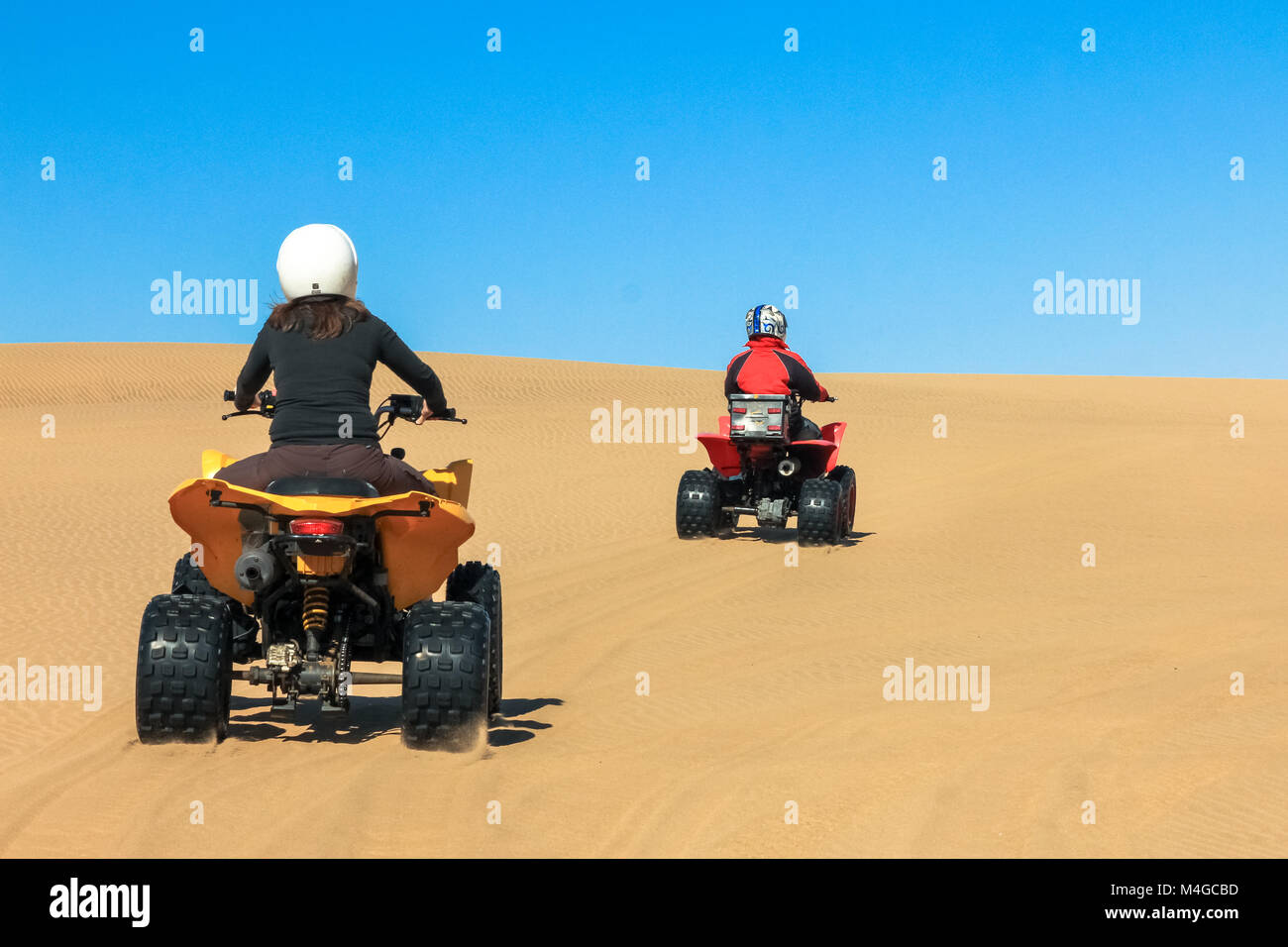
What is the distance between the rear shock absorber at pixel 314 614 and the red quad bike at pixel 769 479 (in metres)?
9.59

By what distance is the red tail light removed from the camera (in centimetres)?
570

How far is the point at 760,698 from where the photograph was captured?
26.1 ft

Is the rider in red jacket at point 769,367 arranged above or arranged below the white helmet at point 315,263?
above

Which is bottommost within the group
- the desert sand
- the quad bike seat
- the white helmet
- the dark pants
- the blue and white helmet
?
the desert sand

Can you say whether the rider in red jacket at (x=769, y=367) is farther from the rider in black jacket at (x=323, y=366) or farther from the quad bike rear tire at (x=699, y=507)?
the rider in black jacket at (x=323, y=366)

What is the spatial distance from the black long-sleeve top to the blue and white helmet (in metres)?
9.72

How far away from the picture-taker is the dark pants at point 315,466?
591 cm

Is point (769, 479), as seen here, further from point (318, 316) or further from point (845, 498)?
point (318, 316)

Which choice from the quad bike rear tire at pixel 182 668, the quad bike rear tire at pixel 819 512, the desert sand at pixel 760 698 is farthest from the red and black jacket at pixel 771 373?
the quad bike rear tire at pixel 182 668

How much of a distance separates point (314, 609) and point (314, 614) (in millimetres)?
20

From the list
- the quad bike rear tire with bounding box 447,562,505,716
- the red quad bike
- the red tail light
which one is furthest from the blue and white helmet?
the red tail light

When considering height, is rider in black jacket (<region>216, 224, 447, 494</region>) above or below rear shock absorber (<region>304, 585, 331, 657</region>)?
above

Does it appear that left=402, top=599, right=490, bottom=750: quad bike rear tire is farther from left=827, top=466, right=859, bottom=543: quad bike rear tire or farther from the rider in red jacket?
left=827, top=466, right=859, bottom=543: quad bike rear tire
